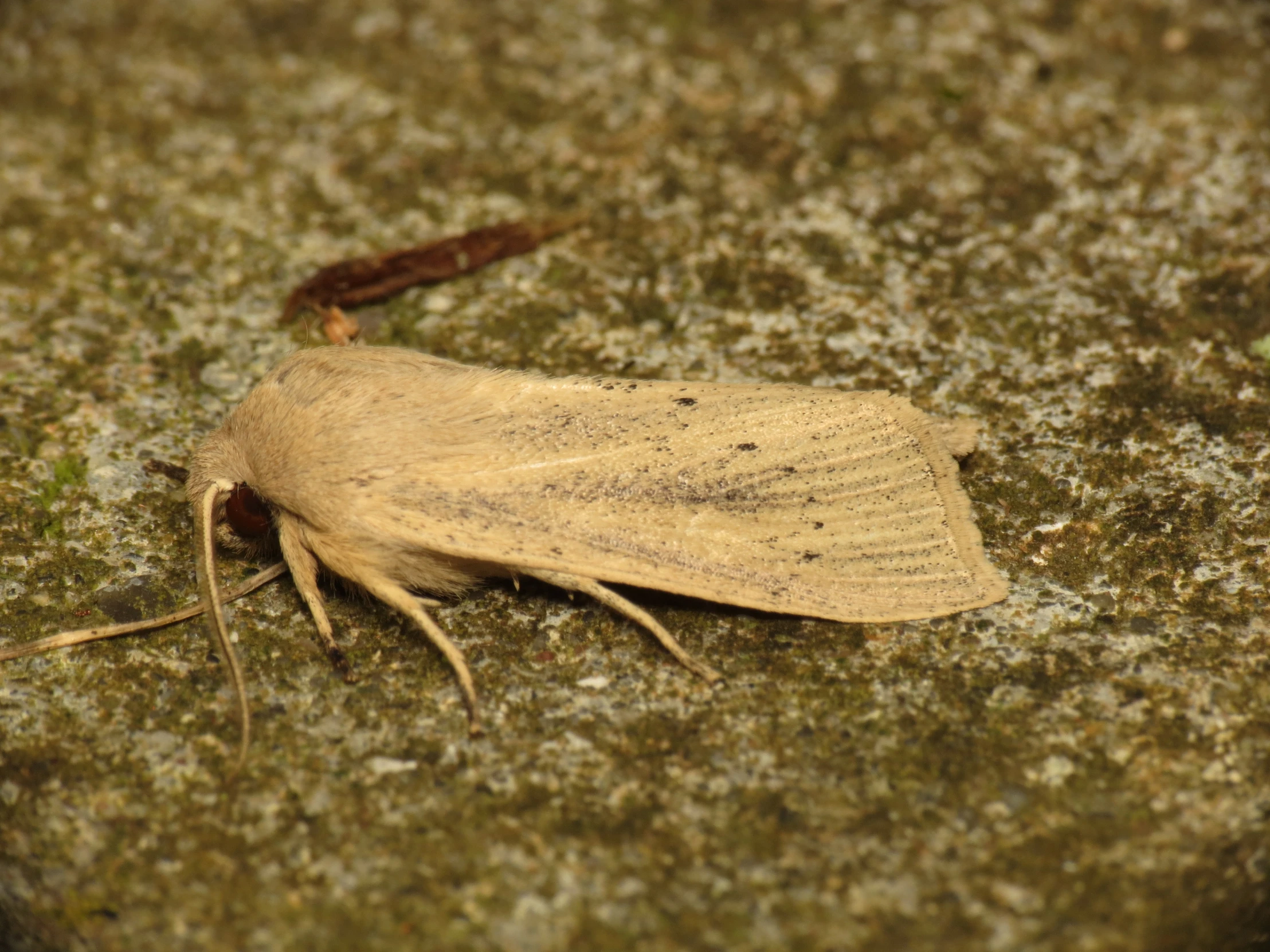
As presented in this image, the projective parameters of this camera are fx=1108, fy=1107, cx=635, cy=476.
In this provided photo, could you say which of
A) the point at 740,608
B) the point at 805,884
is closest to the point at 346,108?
the point at 740,608

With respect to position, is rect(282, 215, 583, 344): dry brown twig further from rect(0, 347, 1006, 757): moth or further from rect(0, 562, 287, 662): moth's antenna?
rect(0, 562, 287, 662): moth's antenna

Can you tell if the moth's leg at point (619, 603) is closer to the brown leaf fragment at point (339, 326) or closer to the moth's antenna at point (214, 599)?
the moth's antenna at point (214, 599)

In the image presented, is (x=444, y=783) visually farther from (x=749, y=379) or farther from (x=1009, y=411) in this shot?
(x=1009, y=411)

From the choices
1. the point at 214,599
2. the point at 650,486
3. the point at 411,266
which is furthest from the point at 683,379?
the point at 214,599

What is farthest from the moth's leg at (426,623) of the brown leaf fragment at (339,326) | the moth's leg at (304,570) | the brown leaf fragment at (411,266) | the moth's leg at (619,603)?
the brown leaf fragment at (411,266)

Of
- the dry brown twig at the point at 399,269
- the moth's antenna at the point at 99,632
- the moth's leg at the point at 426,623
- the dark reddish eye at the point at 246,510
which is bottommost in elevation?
the moth's antenna at the point at 99,632

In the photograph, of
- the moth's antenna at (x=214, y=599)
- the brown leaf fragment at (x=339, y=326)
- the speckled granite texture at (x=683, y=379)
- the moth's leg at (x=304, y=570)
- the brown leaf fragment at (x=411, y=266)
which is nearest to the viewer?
the speckled granite texture at (x=683, y=379)

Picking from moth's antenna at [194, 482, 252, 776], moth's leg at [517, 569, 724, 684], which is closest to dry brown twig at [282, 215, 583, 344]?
moth's antenna at [194, 482, 252, 776]
